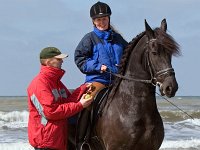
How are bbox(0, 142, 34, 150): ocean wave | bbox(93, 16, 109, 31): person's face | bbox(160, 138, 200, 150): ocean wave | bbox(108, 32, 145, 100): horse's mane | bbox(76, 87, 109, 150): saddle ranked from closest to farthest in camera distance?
bbox(108, 32, 145, 100): horse's mane
bbox(76, 87, 109, 150): saddle
bbox(93, 16, 109, 31): person's face
bbox(0, 142, 34, 150): ocean wave
bbox(160, 138, 200, 150): ocean wave

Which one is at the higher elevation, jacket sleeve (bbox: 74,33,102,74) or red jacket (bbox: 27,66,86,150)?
jacket sleeve (bbox: 74,33,102,74)

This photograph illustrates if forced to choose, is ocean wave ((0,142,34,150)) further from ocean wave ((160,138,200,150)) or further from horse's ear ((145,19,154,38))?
horse's ear ((145,19,154,38))

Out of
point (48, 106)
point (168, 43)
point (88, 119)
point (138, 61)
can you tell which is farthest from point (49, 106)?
point (168, 43)

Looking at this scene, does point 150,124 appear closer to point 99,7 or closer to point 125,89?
point 125,89

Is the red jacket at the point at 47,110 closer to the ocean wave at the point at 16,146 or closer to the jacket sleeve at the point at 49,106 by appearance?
the jacket sleeve at the point at 49,106

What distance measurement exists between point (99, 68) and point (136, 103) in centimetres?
75

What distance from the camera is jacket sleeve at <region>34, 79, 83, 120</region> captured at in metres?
5.19

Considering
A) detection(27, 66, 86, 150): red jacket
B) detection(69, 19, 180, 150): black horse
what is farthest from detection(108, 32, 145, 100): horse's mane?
detection(27, 66, 86, 150): red jacket

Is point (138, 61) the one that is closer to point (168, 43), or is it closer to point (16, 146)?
point (168, 43)

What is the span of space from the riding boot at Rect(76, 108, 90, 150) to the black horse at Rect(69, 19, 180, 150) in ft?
0.70

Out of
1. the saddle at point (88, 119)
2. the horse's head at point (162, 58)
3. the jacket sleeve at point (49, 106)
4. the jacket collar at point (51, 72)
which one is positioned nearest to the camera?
the horse's head at point (162, 58)

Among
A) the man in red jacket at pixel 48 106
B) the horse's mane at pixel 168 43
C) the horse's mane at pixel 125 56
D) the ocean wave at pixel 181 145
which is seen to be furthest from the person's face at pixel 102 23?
the ocean wave at pixel 181 145

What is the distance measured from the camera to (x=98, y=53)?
6191 mm

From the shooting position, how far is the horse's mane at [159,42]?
5.23 m
